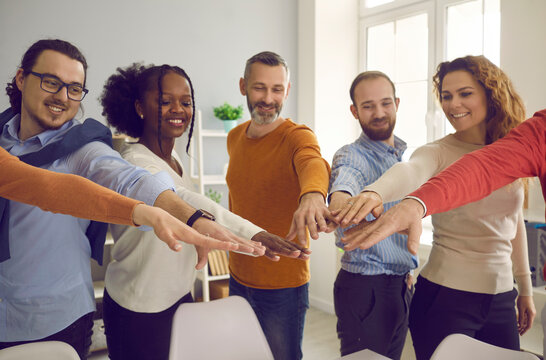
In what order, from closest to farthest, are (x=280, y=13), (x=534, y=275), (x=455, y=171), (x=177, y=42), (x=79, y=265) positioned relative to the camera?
(x=455, y=171) → (x=79, y=265) → (x=534, y=275) → (x=177, y=42) → (x=280, y=13)

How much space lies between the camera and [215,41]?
12.4 feet

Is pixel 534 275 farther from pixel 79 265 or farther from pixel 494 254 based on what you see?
pixel 79 265

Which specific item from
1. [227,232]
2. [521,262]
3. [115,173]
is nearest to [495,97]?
[521,262]

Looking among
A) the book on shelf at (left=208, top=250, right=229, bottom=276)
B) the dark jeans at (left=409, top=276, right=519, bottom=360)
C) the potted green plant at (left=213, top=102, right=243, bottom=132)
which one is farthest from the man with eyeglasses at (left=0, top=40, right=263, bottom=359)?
the potted green plant at (left=213, top=102, right=243, bottom=132)

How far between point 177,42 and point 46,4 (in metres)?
0.99

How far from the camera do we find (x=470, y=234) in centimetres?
146

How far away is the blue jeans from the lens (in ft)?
5.66

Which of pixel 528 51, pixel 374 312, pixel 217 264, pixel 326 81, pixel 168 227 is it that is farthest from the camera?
pixel 326 81

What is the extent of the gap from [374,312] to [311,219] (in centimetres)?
61

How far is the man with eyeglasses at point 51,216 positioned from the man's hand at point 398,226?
1.85 ft

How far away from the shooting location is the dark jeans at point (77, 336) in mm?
1320

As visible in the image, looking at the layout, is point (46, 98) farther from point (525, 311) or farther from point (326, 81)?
point (326, 81)

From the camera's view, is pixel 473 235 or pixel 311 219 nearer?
pixel 311 219

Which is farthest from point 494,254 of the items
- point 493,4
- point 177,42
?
point 177,42
